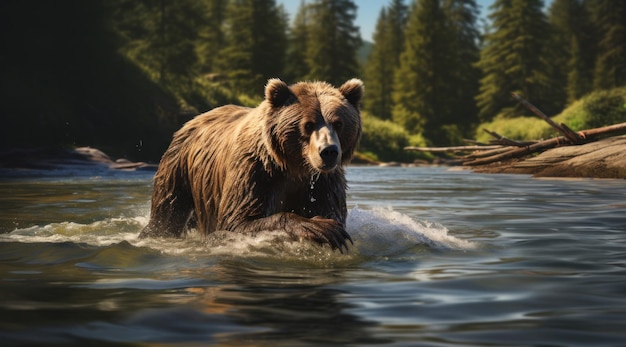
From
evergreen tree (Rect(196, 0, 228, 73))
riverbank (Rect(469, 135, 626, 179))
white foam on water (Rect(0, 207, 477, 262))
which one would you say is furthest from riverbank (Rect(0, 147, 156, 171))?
evergreen tree (Rect(196, 0, 228, 73))

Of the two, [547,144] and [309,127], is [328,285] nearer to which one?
[309,127]

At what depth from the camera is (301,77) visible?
194 ft

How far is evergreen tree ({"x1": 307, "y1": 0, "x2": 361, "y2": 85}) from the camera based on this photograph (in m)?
59.3

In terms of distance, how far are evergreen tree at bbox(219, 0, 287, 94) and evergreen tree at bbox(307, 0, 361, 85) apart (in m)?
4.82

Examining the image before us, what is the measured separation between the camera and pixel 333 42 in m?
59.5

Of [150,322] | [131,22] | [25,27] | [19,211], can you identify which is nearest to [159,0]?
[131,22]

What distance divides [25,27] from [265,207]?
28084 mm

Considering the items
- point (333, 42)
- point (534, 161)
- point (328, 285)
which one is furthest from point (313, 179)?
point (333, 42)

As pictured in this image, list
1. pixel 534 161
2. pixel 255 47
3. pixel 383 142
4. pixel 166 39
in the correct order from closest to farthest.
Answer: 1. pixel 534 161
2. pixel 166 39
3. pixel 383 142
4. pixel 255 47

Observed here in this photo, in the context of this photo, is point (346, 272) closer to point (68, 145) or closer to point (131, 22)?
point (68, 145)

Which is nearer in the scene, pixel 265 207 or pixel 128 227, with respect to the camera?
pixel 265 207

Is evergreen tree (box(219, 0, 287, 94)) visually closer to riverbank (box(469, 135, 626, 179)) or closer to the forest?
the forest

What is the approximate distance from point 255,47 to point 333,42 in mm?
7627

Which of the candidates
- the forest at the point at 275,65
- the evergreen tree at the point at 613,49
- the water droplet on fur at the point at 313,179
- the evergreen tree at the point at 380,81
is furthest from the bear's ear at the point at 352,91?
the evergreen tree at the point at 380,81
